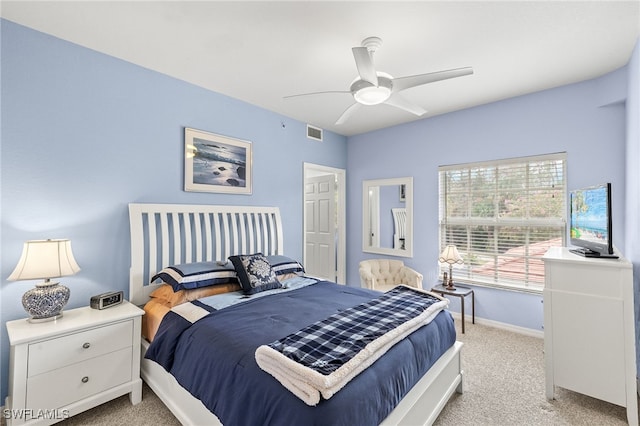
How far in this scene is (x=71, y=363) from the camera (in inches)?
75.4

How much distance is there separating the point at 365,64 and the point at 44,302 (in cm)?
269

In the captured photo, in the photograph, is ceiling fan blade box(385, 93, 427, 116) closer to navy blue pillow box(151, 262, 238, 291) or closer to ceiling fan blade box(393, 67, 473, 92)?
ceiling fan blade box(393, 67, 473, 92)

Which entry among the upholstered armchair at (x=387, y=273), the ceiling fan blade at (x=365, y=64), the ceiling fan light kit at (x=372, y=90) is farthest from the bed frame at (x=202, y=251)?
the ceiling fan blade at (x=365, y=64)

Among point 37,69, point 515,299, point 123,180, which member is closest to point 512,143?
point 515,299

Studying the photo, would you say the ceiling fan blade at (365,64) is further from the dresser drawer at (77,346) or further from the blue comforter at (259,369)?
the dresser drawer at (77,346)

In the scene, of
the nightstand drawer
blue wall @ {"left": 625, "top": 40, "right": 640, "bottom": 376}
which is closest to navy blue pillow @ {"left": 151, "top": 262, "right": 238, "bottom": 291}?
the nightstand drawer

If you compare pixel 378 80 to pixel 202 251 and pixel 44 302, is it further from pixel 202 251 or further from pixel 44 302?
pixel 44 302

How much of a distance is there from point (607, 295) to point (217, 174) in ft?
11.8

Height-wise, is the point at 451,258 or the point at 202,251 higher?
the point at 202,251

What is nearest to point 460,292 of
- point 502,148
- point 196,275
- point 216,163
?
point 502,148

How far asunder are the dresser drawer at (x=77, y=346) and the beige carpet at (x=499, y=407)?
1.53 feet

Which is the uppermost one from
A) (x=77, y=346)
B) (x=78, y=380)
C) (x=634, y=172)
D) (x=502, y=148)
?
(x=502, y=148)

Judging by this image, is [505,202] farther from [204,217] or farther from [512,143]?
[204,217]

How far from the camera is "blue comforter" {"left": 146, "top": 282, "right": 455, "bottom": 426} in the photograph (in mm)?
1272
